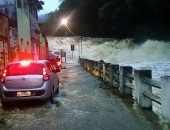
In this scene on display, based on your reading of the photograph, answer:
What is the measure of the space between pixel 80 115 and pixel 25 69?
376 cm

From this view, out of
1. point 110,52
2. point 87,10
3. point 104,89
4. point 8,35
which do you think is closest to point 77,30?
point 87,10

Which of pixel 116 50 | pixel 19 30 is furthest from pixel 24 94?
pixel 116 50

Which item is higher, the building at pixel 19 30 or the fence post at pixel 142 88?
the building at pixel 19 30

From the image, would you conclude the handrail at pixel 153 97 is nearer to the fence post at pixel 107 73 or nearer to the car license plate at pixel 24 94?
the car license plate at pixel 24 94

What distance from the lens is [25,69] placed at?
1552 cm

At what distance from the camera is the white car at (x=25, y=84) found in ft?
48.7

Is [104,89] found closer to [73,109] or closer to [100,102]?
[100,102]

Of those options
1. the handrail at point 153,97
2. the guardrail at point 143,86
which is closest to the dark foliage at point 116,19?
the guardrail at point 143,86

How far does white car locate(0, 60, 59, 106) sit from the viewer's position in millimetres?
14844

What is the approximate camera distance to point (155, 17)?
255ft

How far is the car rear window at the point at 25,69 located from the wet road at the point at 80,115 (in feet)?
3.29

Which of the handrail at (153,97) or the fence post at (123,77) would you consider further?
the fence post at (123,77)

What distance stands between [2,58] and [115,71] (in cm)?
1051

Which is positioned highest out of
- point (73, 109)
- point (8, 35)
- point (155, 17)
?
point (155, 17)
